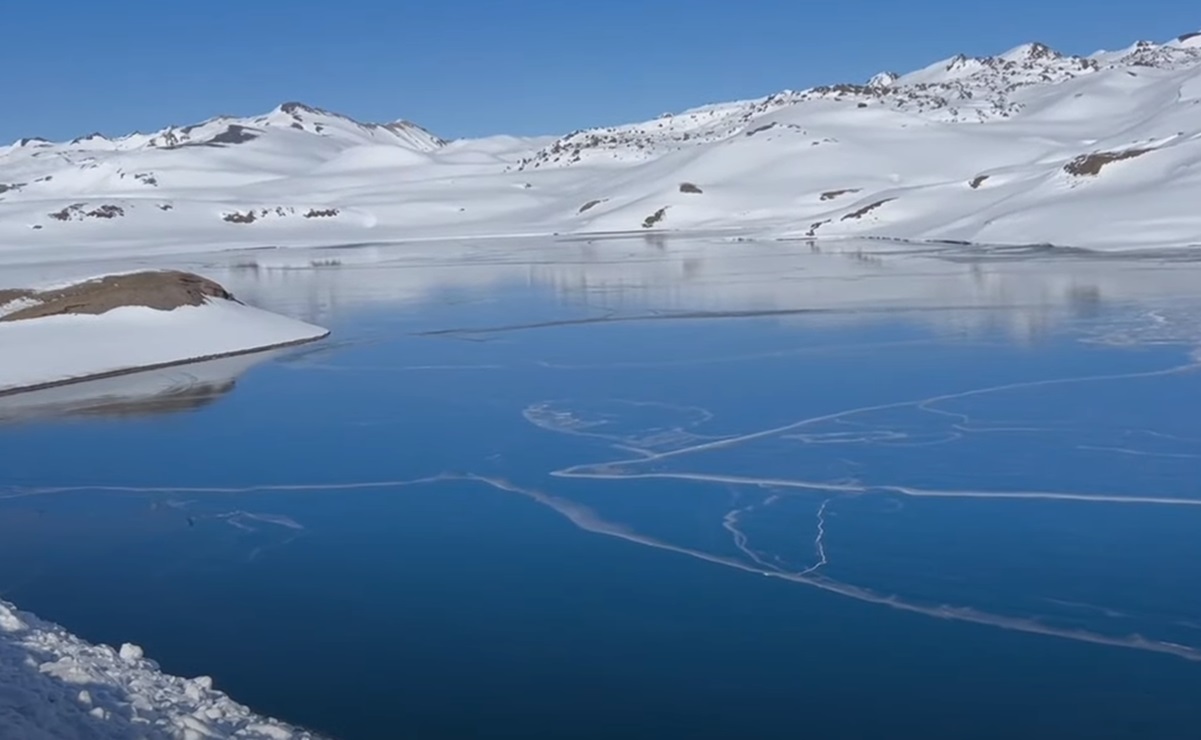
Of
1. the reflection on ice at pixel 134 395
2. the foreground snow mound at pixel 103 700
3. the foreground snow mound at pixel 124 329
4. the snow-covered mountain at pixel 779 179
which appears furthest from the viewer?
the snow-covered mountain at pixel 779 179

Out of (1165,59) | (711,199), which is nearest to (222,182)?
(711,199)

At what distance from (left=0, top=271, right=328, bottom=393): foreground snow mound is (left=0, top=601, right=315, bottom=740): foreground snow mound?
9.40 meters

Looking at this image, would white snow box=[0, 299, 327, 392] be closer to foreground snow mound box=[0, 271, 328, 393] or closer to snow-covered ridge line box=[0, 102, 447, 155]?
foreground snow mound box=[0, 271, 328, 393]

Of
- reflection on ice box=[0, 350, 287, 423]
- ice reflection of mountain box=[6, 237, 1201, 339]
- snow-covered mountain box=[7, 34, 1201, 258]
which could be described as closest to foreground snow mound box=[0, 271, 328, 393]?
reflection on ice box=[0, 350, 287, 423]

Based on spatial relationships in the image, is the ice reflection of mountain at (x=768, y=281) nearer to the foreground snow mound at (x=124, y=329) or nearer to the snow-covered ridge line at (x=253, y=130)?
the foreground snow mound at (x=124, y=329)

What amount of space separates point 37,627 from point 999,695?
180 inches

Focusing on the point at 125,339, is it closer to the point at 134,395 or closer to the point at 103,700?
the point at 134,395

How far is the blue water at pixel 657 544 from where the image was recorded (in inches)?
239

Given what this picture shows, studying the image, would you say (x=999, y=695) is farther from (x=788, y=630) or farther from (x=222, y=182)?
(x=222, y=182)

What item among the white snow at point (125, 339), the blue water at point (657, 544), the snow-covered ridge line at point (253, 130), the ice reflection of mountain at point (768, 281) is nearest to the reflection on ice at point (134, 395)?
the blue water at point (657, 544)

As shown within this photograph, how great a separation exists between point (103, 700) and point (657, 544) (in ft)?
11.8

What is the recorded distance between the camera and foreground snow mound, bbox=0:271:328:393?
1574 cm

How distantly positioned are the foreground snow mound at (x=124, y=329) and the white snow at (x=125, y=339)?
11 millimetres

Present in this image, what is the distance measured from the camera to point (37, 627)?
6.80 meters
